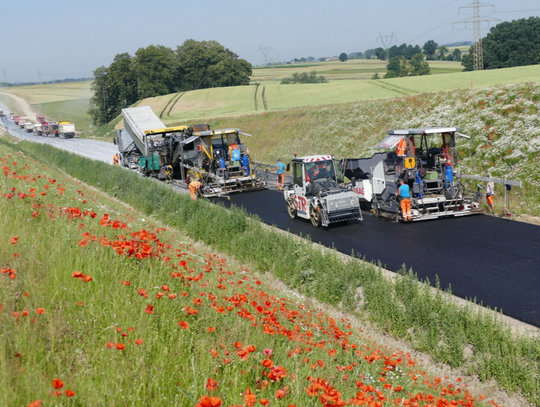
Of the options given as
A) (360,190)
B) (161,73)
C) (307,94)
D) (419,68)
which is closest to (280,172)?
(360,190)

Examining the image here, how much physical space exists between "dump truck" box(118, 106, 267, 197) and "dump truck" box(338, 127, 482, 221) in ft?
27.4

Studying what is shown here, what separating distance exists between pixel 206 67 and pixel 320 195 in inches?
3771

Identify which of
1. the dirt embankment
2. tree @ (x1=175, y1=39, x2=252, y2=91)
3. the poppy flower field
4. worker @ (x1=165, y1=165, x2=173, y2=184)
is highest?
tree @ (x1=175, y1=39, x2=252, y2=91)

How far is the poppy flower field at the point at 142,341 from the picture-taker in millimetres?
3643

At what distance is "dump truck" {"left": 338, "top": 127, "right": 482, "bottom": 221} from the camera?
1712 cm

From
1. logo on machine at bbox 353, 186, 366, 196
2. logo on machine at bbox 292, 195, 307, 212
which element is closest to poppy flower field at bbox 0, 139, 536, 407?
logo on machine at bbox 292, 195, 307, 212

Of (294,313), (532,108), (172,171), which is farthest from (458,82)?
(294,313)

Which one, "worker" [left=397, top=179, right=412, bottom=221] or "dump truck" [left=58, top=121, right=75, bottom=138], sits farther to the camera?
"dump truck" [left=58, top=121, right=75, bottom=138]

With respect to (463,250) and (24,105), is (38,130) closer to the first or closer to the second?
(24,105)

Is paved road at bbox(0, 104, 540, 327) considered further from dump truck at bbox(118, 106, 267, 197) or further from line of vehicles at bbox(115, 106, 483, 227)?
dump truck at bbox(118, 106, 267, 197)

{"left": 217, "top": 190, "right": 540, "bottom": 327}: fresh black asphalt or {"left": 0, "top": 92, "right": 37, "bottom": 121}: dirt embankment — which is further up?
{"left": 0, "top": 92, "right": 37, "bottom": 121}: dirt embankment

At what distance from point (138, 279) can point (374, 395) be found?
2698 mm

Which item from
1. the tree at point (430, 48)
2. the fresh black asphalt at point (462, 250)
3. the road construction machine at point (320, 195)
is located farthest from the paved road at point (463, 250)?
the tree at point (430, 48)

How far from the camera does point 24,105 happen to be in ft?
442
